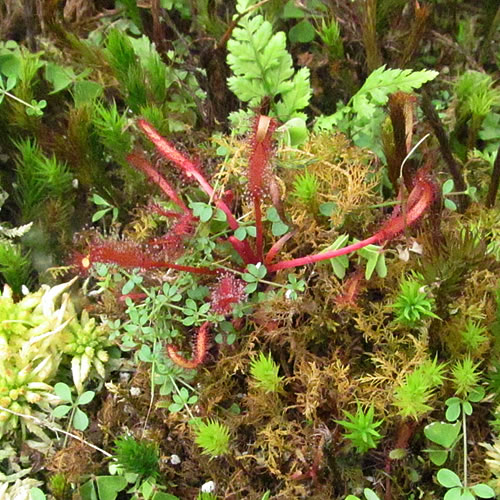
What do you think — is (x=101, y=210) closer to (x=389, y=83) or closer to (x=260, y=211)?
(x=260, y=211)

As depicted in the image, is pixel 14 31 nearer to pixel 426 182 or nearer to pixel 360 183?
pixel 360 183

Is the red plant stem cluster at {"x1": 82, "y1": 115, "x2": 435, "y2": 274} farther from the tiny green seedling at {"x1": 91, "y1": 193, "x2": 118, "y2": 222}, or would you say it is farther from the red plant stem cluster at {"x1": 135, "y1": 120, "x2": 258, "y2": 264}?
the tiny green seedling at {"x1": 91, "y1": 193, "x2": 118, "y2": 222}

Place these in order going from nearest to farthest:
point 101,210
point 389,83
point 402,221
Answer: point 402,221 → point 389,83 → point 101,210

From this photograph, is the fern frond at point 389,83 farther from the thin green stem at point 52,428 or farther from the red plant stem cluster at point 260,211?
the thin green stem at point 52,428

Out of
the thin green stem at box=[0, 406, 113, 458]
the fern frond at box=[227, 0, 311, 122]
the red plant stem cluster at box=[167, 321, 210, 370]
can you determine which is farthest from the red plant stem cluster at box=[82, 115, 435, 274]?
the thin green stem at box=[0, 406, 113, 458]

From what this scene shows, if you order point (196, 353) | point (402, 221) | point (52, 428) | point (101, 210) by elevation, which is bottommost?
point (52, 428)

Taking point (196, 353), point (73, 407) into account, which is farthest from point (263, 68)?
point (73, 407)

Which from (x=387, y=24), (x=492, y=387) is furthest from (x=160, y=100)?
(x=492, y=387)

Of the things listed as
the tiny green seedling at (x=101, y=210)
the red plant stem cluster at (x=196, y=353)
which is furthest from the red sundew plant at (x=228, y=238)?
the tiny green seedling at (x=101, y=210)

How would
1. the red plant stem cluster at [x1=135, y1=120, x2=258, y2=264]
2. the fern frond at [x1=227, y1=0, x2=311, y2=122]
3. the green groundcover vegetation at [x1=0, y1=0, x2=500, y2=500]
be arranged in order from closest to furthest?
the green groundcover vegetation at [x1=0, y1=0, x2=500, y2=500], the red plant stem cluster at [x1=135, y1=120, x2=258, y2=264], the fern frond at [x1=227, y1=0, x2=311, y2=122]
